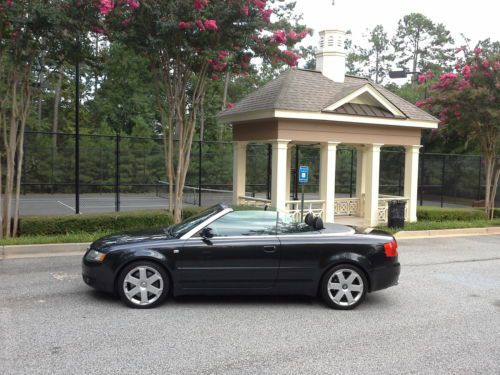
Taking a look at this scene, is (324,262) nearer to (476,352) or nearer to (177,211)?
(476,352)

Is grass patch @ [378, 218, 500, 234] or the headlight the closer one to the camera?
the headlight

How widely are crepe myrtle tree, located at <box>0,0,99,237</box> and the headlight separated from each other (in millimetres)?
5727

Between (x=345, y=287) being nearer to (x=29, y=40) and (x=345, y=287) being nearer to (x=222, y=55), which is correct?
(x=222, y=55)

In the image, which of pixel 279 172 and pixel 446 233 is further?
pixel 446 233

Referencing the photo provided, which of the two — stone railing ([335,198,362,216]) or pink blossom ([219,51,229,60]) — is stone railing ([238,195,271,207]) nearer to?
stone railing ([335,198,362,216])

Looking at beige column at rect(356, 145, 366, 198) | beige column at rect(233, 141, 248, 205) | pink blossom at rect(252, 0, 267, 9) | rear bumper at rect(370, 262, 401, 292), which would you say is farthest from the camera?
beige column at rect(356, 145, 366, 198)

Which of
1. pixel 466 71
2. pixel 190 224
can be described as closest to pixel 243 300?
pixel 190 224

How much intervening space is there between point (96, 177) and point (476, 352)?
58.5ft

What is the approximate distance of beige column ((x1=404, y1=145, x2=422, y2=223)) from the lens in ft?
57.2

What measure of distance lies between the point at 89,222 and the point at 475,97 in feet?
41.8

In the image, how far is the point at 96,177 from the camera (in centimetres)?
2100

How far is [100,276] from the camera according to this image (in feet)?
22.7

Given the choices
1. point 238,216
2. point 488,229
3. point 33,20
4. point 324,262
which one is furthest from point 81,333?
point 488,229

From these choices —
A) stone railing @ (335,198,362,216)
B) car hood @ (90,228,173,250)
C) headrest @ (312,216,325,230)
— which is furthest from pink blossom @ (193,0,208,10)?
stone railing @ (335,198,362,216)
